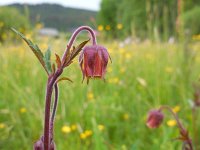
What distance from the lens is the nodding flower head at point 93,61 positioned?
0.76m

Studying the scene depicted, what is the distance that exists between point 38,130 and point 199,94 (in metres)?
0.86

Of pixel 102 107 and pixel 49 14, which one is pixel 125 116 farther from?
pixel 49 14

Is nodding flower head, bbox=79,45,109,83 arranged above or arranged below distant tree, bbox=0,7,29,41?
below

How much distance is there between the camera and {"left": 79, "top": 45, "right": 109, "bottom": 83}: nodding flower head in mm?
763

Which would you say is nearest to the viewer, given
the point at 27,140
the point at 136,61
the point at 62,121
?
the point at 27,140

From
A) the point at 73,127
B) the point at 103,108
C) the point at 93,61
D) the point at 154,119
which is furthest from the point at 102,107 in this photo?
A: the point at 93,61

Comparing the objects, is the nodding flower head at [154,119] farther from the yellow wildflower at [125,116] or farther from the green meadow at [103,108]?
the yellow wildflower at [125,116]

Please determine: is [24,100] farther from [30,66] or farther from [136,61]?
[136,61]

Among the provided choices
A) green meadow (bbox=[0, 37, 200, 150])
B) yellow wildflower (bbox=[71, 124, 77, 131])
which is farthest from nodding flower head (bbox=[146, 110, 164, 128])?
yellow wildflower (bbox=[71, 124, 77, 131])

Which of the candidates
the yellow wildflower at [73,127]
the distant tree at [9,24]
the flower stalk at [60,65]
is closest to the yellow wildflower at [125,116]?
the yellow wildflower at [73,127]

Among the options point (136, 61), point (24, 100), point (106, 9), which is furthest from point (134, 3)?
point (24, 100)

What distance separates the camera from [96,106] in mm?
2320

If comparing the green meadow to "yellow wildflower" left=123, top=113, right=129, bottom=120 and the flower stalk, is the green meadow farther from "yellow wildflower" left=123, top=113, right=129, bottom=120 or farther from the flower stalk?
the flower stalk

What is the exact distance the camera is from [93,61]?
77 cm
